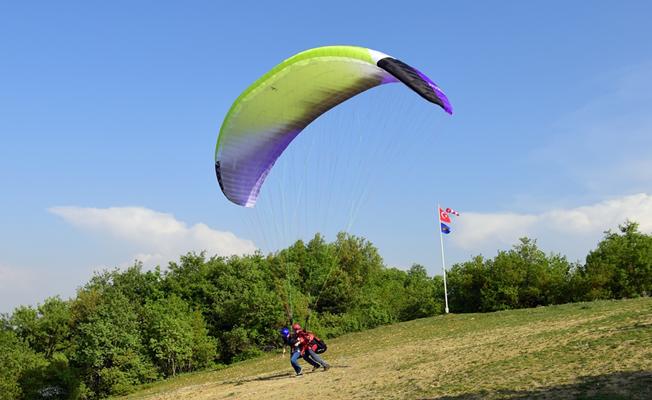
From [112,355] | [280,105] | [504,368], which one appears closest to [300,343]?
[504,368]

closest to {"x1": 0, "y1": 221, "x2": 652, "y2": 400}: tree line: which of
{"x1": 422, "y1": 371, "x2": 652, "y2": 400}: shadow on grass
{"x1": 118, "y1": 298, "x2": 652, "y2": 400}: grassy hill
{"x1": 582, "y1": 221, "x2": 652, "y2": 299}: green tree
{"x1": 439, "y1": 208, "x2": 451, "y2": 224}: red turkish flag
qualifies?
{"x1": 582, "y1": 221, "x2": 652, "y2": 299}: green tree

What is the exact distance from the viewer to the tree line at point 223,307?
4341 cm

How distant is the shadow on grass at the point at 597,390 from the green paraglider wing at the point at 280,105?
25.7 feet

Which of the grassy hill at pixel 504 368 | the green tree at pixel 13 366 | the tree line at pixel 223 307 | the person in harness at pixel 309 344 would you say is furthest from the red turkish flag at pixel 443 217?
the green tree at pixel 13 366

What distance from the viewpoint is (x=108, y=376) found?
42.7 meters

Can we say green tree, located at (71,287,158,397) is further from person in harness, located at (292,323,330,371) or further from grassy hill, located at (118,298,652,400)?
person in harness, located at (292,323,330,371)

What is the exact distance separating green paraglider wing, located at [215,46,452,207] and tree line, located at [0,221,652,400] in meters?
21.1

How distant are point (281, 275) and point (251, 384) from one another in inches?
1648

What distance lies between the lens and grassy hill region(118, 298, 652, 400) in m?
10.2

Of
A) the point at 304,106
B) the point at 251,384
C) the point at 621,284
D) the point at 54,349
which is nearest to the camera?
the point at 304,106

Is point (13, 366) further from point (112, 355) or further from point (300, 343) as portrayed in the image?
point (300, 343)

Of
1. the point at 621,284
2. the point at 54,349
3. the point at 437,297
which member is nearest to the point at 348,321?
the point at 437,297

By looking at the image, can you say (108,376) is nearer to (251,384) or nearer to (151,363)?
(151,363)

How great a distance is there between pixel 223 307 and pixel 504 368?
43857 mm
